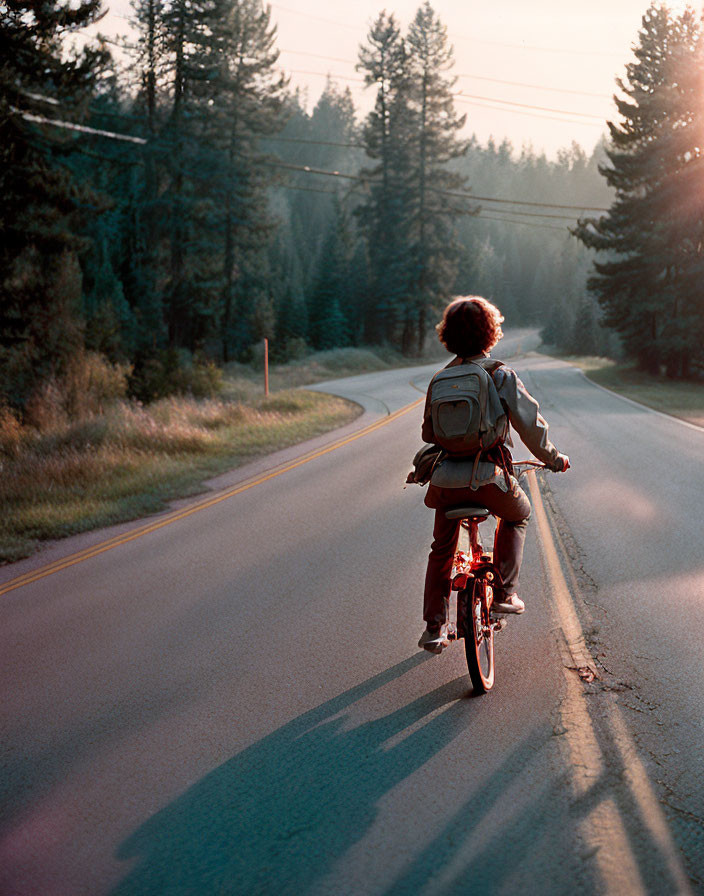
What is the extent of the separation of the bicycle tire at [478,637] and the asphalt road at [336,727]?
5.3 inches

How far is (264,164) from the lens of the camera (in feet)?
160

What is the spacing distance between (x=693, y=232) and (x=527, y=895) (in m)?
38.8

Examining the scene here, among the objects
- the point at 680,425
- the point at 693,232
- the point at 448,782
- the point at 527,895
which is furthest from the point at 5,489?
the point at 693,232

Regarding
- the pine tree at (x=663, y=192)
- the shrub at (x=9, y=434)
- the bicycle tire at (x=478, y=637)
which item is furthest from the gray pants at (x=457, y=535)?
the pine tree at (x=663, y=192)

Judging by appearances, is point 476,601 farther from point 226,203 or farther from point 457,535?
point 226,203

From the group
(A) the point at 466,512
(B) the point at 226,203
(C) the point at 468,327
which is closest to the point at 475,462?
(A) the point at 466,512

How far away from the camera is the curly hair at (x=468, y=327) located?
459 cm

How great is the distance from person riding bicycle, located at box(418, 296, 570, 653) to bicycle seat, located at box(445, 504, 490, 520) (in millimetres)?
36

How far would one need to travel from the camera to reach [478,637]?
4.62 meters

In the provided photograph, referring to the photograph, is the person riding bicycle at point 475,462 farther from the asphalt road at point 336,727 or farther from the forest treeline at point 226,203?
the forest treeline at point 226,203

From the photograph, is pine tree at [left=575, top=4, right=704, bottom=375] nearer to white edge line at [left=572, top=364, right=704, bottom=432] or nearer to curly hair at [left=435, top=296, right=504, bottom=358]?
white edge line at [left=572, top=364, right=704, bottom=432]

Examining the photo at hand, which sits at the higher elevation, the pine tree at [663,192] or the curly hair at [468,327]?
the pine tree at [663,192]

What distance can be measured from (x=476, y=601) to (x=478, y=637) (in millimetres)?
200

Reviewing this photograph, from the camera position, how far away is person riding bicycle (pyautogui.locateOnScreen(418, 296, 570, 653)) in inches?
→ 178
